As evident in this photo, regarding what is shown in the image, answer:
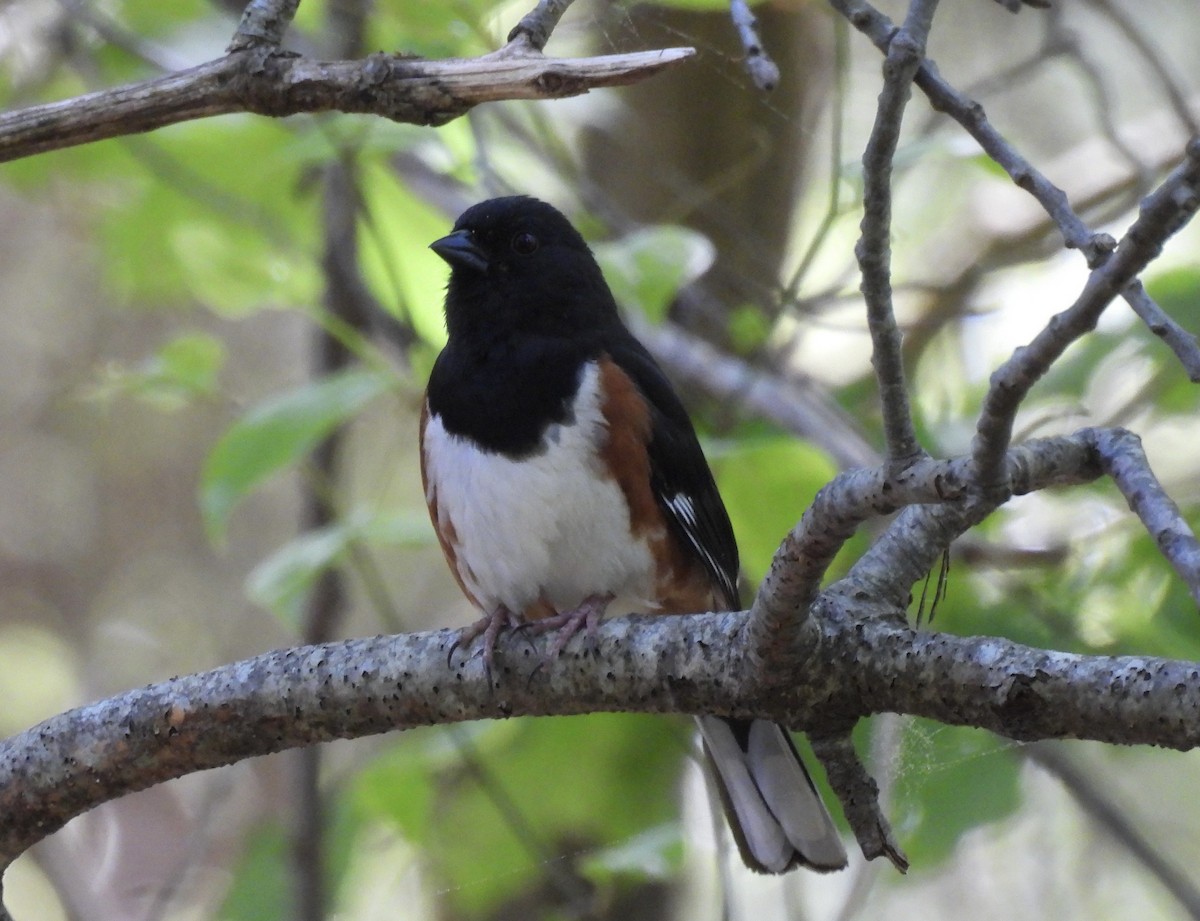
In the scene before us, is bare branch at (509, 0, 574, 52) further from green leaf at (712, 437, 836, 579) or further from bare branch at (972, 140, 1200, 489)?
green leaf at (712, 437, 836, 579)

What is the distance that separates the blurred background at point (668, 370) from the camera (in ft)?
9.16

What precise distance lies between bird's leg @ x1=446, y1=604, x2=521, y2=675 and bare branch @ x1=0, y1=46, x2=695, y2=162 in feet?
2.52

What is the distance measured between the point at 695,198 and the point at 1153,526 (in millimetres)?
2553

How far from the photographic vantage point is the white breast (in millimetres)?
2545

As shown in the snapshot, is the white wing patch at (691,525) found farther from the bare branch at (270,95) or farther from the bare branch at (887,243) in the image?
the bare branch at (887,243)

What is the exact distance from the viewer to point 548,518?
8.32 ft

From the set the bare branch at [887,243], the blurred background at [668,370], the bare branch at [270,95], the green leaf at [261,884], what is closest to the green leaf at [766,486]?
the blurred background at [668,370]

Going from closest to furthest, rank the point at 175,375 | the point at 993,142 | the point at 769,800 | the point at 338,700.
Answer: the point at 993,142 → the point at 338,700 → the point at 769,800 → the point at 175,375

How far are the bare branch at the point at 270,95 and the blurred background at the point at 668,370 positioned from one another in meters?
0.77

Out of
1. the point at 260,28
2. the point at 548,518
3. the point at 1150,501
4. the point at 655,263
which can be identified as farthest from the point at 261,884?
the point at 1150,501

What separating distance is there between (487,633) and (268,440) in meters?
0.88

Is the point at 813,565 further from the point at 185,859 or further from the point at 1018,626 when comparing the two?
the point at 185,859

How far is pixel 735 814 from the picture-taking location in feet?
8.36

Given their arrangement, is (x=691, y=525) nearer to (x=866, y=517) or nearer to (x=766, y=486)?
Answer: (x=766, y=486)
